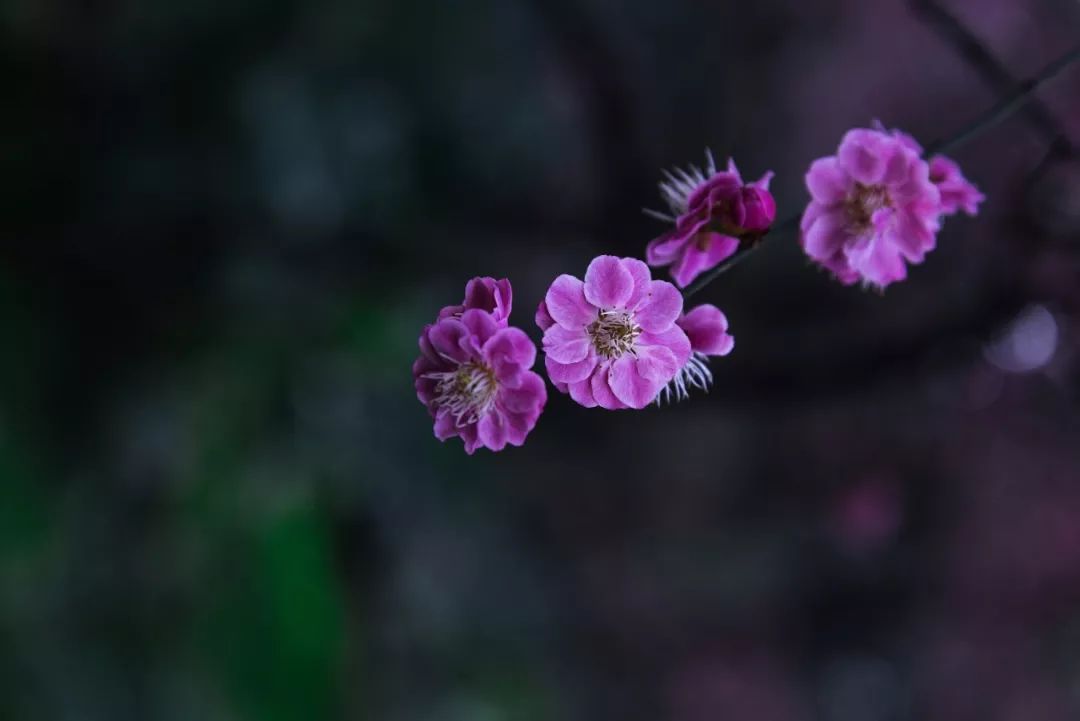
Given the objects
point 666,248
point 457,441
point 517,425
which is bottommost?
point 517,425

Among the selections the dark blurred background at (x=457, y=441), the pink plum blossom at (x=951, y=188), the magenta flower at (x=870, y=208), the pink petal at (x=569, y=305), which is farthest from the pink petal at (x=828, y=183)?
the dark blurred background at (x=457, y=441)

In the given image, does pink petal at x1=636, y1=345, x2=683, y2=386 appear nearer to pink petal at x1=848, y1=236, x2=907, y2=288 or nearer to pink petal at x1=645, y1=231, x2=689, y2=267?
pink petal at x1=645, y1=231, x2=689, y2=267

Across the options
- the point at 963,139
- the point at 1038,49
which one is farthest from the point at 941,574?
the point at 963,139

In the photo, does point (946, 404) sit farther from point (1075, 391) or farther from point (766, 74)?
point (766, 74)

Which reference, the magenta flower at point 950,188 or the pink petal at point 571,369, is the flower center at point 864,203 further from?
the pink petal at point 571,369

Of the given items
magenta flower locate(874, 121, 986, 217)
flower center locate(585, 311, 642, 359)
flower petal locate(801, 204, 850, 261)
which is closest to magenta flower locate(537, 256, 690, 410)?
flower center locate(585, 311, 642, 359)

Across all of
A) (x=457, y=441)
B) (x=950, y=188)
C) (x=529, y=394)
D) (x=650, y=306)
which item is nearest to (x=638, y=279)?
(x=650, y=306)

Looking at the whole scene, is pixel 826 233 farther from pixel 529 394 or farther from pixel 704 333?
pixel 529 394
